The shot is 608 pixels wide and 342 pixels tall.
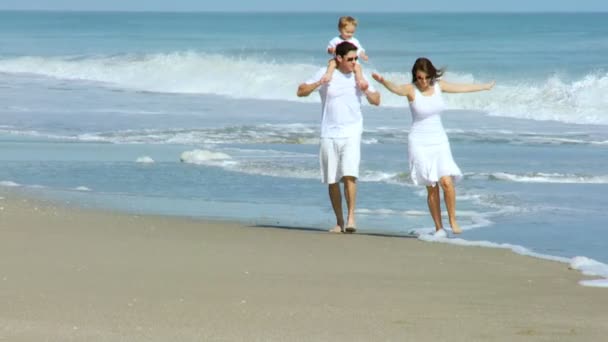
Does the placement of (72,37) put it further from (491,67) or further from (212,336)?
(212,336)

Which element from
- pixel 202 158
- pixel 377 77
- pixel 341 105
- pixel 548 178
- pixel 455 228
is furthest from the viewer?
pixel 202 158

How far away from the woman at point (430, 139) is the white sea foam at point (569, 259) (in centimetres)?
41

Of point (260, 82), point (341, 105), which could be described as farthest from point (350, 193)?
point (260, 82)

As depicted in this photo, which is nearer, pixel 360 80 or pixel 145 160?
pixel 360 80

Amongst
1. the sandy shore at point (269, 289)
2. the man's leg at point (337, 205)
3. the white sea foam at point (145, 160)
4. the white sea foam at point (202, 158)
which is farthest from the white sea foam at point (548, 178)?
the sandy shore at point (269, 289)

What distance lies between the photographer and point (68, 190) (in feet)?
38.0

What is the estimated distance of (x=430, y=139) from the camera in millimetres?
9445

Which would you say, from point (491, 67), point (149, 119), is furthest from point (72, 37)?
point (149, 119)

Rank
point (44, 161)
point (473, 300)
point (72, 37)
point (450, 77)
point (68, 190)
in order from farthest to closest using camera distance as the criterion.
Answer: point (72, 37) < point (450, 77) < point (44, 161) < point (68, 190) < point (473, 300)

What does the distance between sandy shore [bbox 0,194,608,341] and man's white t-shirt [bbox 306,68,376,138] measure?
0.96 meters

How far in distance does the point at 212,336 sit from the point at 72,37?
73916mm

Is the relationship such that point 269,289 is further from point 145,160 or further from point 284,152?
point 284,152

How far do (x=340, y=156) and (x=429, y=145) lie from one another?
2.29 ft

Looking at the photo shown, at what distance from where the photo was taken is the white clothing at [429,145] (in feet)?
30.8
